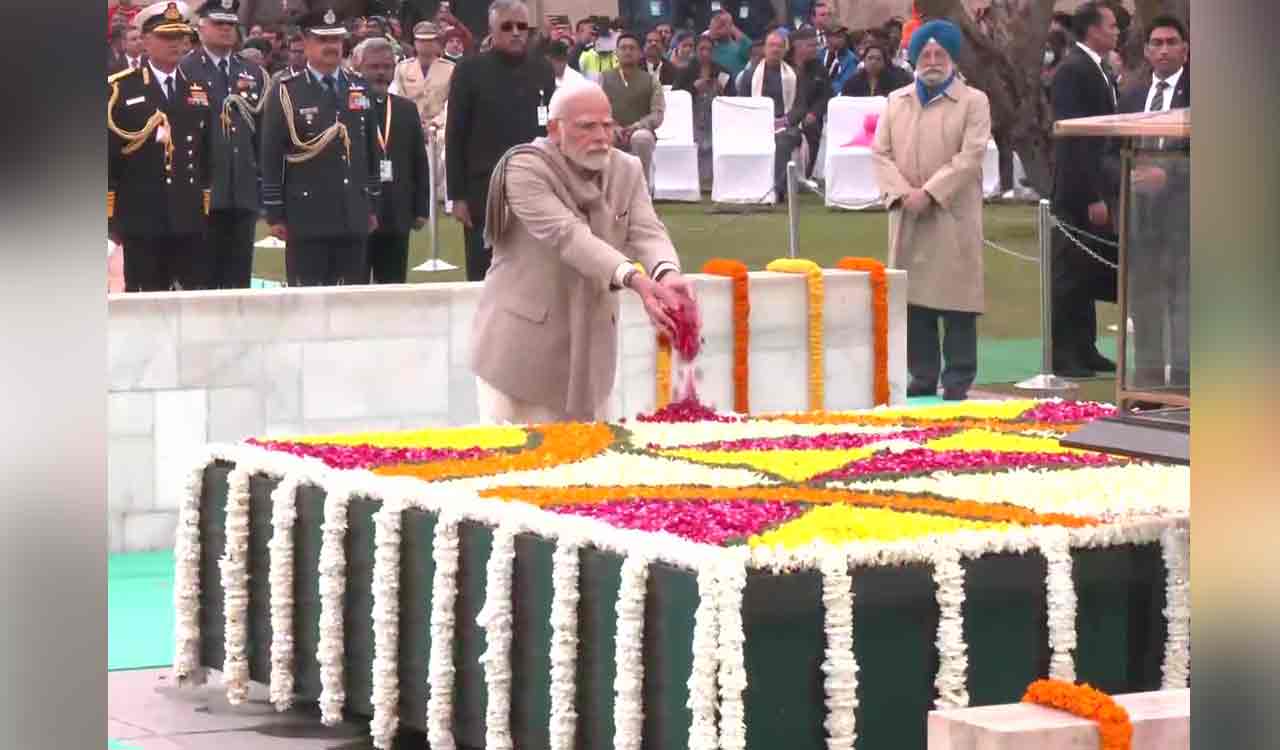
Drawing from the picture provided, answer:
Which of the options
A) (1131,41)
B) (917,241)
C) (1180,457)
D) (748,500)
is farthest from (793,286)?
(1131,41)

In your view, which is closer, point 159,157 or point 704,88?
point 159,157

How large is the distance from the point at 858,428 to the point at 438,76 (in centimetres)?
1362

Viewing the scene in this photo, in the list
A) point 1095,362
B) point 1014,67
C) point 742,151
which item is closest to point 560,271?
point 1095,362

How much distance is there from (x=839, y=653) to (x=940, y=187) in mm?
7427

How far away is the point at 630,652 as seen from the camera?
434 cm

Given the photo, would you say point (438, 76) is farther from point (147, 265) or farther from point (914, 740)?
point (914, 740)

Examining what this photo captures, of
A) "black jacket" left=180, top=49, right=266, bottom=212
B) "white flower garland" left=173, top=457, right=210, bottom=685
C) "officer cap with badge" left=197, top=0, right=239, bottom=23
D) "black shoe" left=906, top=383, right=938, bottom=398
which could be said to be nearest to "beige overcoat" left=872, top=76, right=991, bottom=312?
"black shoe" left=906, top=383, right=938, bottom=398

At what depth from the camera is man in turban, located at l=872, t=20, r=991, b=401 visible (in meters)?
11.5

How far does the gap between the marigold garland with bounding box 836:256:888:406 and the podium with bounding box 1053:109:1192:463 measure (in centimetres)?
130

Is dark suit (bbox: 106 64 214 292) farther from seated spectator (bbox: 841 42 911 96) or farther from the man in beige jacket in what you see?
seated spectator (bbox: 841 42 911 96)

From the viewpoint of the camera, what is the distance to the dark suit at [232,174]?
471 inches

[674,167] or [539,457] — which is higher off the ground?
[674,167]

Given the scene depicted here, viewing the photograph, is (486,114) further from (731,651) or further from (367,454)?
(731,651)
